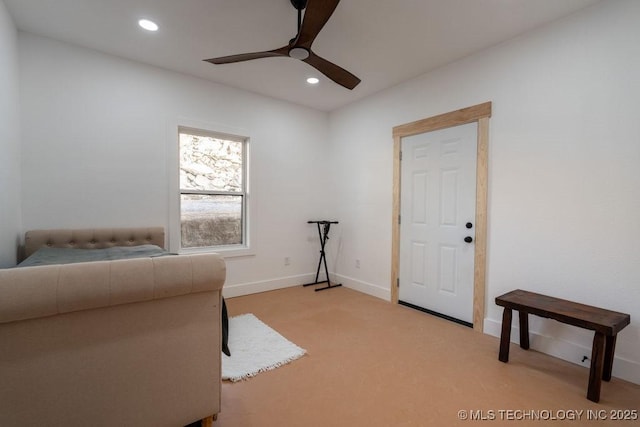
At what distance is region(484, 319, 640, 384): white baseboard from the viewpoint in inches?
77.1

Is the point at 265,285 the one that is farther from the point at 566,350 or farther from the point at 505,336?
the point at 566,350

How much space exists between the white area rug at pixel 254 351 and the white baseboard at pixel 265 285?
848mm

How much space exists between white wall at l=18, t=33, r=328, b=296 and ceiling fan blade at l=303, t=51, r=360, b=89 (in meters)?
1.71

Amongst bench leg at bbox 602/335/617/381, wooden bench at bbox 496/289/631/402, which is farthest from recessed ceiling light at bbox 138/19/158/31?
bench leg at bbox 602/335/617/381

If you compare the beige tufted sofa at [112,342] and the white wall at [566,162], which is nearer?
the beige tufted sofa at [112,342]

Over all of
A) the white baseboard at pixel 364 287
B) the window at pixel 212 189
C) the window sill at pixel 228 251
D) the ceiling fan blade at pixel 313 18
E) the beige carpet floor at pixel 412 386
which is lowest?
the beige carpet floor at pixel 412 386

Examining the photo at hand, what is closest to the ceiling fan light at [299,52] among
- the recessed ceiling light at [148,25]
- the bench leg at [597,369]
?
the recessed ceiling light at [148,25]

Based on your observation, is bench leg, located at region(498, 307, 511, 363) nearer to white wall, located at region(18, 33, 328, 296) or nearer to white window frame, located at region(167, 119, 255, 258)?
white wall, located at region(18, 33, 328, 296)

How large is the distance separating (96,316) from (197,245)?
248 centimetres

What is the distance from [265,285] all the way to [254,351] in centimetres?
167

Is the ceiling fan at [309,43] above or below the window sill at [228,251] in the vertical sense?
above

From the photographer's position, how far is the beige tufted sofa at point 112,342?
3.36 feet

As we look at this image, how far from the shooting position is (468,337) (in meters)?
2.62

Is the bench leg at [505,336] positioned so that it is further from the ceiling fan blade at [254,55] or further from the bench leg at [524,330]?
the ceiling fan blade at [254,55]
